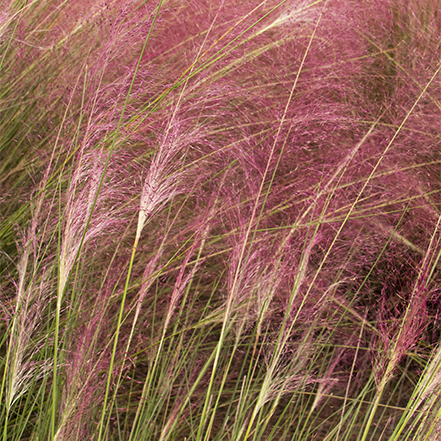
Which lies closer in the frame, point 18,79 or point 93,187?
point 93,187

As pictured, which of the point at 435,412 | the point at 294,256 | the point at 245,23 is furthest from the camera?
the point at 245,23

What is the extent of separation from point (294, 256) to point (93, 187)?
2.02 ft

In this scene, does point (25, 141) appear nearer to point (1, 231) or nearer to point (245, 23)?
point (1, 231)

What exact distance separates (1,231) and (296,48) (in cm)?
129

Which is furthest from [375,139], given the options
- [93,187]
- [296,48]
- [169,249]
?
[93,187]

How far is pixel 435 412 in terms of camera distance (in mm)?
1139

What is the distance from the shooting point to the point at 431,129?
5.37 ft

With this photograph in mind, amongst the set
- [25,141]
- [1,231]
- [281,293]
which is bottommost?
[281,293]

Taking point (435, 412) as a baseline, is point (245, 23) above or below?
above

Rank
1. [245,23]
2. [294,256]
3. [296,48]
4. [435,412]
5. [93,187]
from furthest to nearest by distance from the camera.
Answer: [296,48] → [245,23] → [294,256] → [435,412] → [93,187]

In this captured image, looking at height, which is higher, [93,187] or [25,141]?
[25,141]

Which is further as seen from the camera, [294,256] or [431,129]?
[431,129]

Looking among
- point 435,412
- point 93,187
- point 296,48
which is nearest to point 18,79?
point 93,187

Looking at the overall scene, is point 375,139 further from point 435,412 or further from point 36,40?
point 36,40
